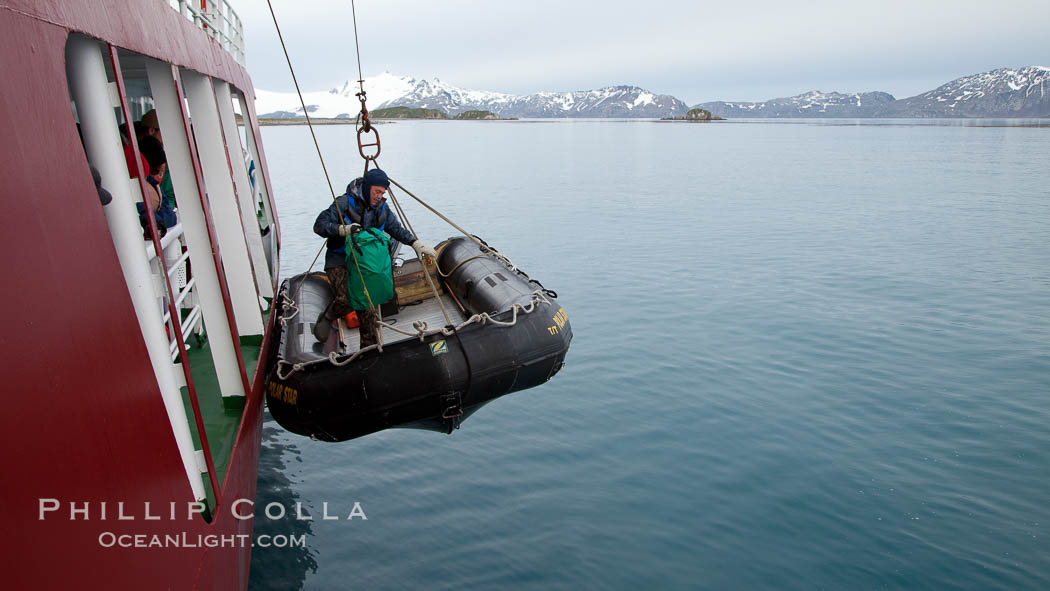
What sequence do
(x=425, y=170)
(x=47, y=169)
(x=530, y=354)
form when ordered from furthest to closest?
(x=425, y=170) → (x=530, y=354) → (x=47, y=169)

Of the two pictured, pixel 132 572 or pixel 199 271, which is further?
pixel 199 271

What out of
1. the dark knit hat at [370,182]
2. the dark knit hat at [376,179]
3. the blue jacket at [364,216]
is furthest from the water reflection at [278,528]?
the dark knit hat at [376,179]

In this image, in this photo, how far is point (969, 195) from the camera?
24438 millimetres

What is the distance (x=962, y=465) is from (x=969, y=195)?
22.2 meters

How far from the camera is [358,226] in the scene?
5.54 m

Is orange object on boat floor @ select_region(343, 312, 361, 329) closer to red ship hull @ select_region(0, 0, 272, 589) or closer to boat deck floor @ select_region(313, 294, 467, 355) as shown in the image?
boat deck floor @ select_region(313, 294, 467, 355)

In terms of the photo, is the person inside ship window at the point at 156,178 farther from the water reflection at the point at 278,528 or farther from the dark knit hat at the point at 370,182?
the water reflection at the point at 278,528

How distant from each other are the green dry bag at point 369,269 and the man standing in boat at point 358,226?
91 millimetres

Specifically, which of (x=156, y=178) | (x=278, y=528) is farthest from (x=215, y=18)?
(x=278, y=528)

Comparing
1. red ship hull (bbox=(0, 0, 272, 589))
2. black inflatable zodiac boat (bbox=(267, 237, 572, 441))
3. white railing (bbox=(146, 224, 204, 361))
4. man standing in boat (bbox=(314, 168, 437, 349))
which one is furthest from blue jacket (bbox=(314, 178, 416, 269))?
red ship hull (bbox=(0, 0, 272, 589))

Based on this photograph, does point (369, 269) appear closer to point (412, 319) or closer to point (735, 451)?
point (412, 319)

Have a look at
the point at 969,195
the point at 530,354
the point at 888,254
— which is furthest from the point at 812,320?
the point at 969,195

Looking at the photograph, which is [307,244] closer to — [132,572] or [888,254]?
[888,254]

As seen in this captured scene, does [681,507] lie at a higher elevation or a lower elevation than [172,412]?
lower
